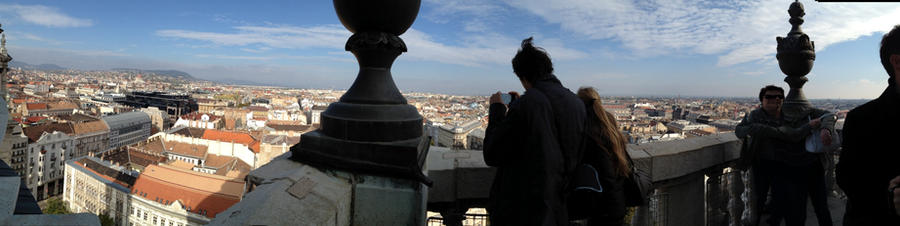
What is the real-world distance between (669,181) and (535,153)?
1.89 meters

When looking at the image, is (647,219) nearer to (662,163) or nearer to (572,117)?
(662,163)

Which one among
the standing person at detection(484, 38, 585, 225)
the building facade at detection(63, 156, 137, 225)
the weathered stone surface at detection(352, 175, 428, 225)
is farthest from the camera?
the building facade at detection(63, 156, 137, 225)

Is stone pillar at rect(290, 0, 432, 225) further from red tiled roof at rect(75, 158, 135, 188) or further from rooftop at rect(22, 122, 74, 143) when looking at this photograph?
rooftop at rect(22, 122, 74, 143)

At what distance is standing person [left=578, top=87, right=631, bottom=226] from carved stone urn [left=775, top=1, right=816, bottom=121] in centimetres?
276

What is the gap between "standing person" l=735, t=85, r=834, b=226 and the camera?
9.21 feet

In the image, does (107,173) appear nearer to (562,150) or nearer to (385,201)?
(385,201)

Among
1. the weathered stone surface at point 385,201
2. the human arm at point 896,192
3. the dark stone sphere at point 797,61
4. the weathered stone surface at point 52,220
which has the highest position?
the dark stone sphere at point 797,61

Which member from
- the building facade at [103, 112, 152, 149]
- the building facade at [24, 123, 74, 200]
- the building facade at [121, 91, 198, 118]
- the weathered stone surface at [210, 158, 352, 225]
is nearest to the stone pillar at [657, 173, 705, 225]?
the weathered stone surface at [210, 158, 352, 225]

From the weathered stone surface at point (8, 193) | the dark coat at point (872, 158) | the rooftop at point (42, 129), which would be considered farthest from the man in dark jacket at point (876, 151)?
the rooftop at point (42, 129)

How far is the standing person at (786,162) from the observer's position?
2809mm

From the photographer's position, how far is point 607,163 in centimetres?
168

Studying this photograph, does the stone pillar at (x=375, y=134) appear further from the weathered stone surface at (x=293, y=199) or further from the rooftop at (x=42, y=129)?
the rooftop at (x=42, y=129)

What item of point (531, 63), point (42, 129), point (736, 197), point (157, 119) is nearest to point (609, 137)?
point (531, 63)

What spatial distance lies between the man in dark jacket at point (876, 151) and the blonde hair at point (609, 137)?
2.27 feet
